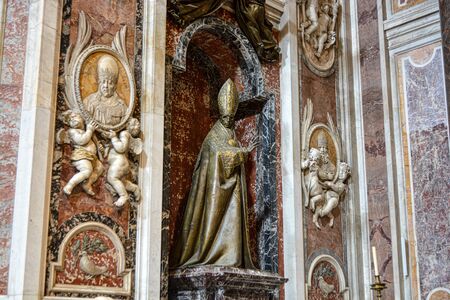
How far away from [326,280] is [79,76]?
4248mm

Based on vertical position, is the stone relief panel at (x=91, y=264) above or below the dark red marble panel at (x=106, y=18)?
below

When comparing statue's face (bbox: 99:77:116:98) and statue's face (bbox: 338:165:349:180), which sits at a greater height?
statue's face (bbox: 99:77:116:98)

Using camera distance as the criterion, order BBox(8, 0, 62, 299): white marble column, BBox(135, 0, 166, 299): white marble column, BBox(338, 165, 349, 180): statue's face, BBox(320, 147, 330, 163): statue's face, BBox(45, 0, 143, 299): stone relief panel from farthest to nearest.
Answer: BBox(338, 165, 349, 180): statue's face < BBox(320, 147, 330, 163): statue's face < BBox(135, 0, 166, 299): white marble column < BBox(45, 0, 143, 299): stone relief panel < BBox(8, 0, 62, 299): white marble column

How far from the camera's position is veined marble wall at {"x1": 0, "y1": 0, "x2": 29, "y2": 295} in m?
6.15

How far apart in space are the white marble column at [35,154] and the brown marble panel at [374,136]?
15.9ft

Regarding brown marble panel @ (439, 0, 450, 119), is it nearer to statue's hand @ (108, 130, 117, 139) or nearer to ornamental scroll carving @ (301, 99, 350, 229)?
ornamental scroll carving @ (301, 99, 350, 229)

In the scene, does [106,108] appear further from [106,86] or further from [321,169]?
[321,169]

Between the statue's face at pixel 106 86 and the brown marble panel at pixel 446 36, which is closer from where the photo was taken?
the statue's face at pixel 106 86

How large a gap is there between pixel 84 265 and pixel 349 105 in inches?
196

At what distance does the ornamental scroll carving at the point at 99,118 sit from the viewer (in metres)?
6.67

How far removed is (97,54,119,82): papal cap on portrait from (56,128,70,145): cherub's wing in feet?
2.41

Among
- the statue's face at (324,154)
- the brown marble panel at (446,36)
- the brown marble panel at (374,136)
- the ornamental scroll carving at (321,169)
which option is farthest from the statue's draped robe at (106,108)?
the brown marble panel at (374,136)

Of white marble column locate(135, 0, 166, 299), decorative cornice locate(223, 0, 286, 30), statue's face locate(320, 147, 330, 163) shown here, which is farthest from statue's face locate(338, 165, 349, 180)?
white marble column locate(135, 0, 166, 299)

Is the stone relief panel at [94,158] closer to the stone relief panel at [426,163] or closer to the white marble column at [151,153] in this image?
the white marble column at [151,153]
